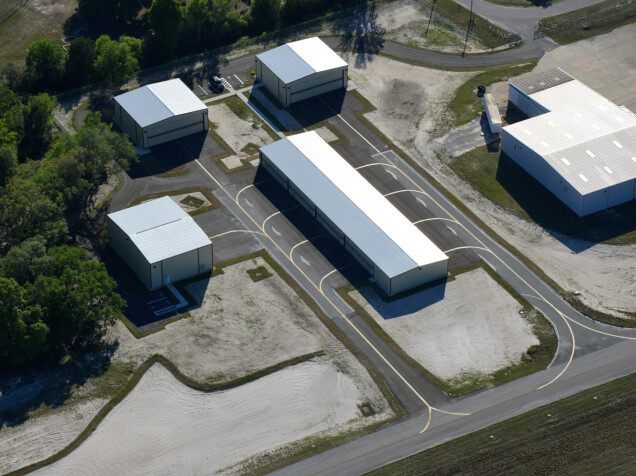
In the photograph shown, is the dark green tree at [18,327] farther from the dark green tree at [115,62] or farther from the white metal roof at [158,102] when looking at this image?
the dark green tree at [115,62]

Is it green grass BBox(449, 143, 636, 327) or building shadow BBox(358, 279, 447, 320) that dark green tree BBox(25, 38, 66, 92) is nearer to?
green grass BBox(449, 143, 636, 327)

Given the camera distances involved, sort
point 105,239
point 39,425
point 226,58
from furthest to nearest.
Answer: point 226,58 → point 105,239 → point 39,425

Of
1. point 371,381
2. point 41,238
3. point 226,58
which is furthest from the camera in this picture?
point 226,58

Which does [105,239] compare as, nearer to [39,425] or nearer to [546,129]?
[39,425]

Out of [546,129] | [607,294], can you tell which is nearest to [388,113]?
[546,129]

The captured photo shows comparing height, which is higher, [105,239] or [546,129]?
[546,129]

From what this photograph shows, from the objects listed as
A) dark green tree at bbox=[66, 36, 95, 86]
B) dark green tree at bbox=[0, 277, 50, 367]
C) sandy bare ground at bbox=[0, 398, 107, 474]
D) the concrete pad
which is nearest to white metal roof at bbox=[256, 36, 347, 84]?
the concrete pad
